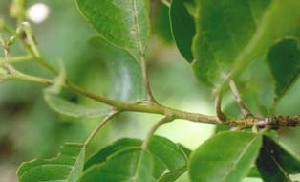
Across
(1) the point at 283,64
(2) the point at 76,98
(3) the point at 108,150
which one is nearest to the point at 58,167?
(3) the point at 108,150

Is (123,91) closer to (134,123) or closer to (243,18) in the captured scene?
(243,18)

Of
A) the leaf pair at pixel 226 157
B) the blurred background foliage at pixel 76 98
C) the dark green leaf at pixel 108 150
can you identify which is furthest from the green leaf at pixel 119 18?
the blurred background foliage at pixel 76 98

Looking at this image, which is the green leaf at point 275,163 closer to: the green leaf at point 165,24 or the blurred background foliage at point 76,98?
the green leaf at point 165,24

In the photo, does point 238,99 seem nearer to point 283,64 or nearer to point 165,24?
point 283,64

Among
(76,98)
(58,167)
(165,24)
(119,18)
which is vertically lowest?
(76,98)

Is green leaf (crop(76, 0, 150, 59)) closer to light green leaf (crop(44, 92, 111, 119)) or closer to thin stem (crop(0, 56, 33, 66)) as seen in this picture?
light green leaf (crop(44, 92, 111, 119))

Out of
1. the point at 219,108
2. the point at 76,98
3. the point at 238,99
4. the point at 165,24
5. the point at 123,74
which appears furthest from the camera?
the point at 76,98

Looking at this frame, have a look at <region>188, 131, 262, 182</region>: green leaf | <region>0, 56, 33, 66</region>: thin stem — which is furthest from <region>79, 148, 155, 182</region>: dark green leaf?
<region>0, 56, 33, 66</region>: thin stem

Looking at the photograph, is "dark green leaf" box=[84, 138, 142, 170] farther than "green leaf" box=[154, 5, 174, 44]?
No
